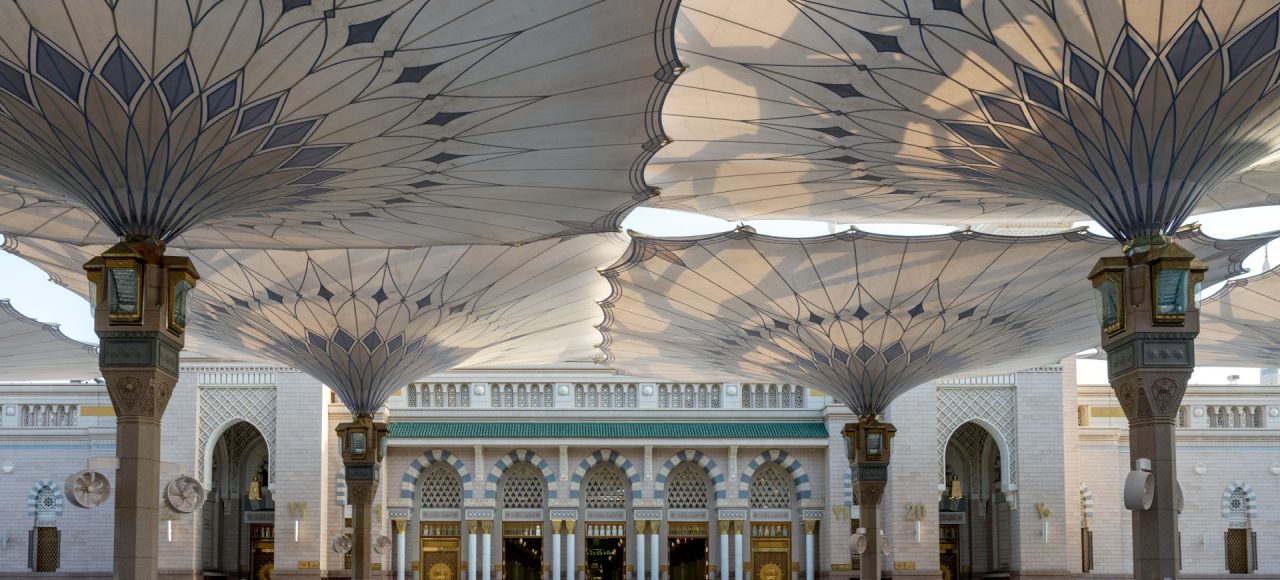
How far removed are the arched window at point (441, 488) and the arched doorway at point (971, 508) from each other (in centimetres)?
1214

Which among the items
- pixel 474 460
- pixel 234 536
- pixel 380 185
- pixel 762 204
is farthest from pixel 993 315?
pixel 234 536

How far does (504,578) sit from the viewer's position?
35250mm

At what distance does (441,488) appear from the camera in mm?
35438

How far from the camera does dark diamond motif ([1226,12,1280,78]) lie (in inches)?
463

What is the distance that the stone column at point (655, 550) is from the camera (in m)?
34.7

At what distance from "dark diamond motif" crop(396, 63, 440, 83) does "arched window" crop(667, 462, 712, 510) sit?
79.2ft

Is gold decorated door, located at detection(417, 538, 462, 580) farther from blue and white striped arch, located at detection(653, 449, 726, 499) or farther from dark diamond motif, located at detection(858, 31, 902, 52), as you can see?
dark diamond motif, located at detection(858, 31, 902, 52)

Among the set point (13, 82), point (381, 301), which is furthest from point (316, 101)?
point (381, 301)

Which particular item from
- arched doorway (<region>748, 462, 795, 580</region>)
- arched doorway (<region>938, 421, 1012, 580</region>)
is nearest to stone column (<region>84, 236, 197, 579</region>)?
arched doorway (<region>748, 462, 795, 580</region>)

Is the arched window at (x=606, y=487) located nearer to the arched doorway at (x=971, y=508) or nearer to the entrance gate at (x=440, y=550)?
the entrance gate at (x=440, y=550)

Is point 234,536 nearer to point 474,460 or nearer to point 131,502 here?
point 474,460

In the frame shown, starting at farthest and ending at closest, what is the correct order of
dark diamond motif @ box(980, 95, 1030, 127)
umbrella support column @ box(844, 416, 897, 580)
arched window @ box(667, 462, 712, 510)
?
arched window @ box(667, 462, 712, 510) → umbrella support column @ box(844, 416, 897, 580) → dark diamond motif @ box(980, 95, 1030, 127)

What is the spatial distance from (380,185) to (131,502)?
14.7 ft

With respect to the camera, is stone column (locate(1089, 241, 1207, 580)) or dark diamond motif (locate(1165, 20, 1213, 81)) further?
stone column (locate(1089, 241, 1207, 580))
